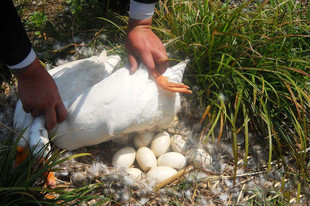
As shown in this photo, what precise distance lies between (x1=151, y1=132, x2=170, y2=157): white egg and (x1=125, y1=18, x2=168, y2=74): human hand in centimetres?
39

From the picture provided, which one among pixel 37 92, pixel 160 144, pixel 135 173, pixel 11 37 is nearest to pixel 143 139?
pixel 160 144

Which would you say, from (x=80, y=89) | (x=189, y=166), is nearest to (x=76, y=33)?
(x=80, y=89)

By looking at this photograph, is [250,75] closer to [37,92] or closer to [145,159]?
[145,159]

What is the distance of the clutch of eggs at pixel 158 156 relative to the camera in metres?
1.53

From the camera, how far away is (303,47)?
6.38ft

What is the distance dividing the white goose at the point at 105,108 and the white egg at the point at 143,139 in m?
0.07

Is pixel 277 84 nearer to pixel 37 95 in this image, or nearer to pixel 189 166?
pixel 189 166

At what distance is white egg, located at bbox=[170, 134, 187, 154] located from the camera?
166cm

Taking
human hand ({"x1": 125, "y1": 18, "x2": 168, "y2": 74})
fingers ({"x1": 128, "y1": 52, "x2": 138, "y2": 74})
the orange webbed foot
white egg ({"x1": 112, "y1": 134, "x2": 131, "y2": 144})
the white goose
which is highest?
human hand ({"x1": 125, "y1": 18, "x2": 168, "y2": 74})

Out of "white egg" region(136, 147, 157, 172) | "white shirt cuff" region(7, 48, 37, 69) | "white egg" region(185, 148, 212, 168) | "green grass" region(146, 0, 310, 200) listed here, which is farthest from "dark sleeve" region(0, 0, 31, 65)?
"white egg" region(185, 148, 212, 168)

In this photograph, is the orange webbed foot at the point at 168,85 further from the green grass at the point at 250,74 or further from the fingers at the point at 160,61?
the green grass at the point at 250,74

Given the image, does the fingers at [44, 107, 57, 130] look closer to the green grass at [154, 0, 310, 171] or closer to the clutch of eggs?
the clutch of eggs

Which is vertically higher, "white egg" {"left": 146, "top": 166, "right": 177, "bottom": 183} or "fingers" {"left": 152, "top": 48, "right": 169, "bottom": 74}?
"fingers" {"left": 152, "top": 48, "right": 169, "bottom": 74}

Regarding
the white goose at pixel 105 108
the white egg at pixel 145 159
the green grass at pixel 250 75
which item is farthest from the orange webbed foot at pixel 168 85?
the white egg at pixel 145 159
